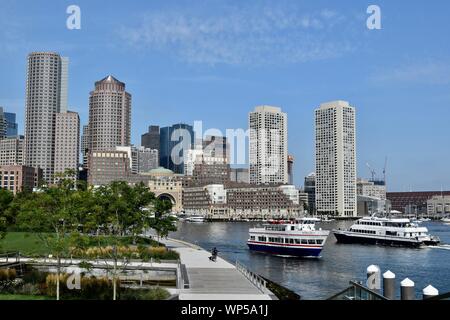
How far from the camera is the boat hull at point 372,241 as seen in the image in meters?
39.7

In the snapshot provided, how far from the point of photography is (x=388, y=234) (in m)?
41.2

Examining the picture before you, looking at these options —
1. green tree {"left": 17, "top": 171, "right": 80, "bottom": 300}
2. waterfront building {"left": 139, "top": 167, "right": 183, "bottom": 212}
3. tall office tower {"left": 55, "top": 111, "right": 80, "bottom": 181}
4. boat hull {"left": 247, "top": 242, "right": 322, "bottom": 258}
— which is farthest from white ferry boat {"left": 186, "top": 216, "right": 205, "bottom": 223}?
tall office tower {"left": 55, "top": 111, "right": 80, "bottom": 181}

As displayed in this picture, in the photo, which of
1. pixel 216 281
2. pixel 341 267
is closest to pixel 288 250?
pixel 341 267

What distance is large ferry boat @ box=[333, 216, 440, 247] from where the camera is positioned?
39.9 meters

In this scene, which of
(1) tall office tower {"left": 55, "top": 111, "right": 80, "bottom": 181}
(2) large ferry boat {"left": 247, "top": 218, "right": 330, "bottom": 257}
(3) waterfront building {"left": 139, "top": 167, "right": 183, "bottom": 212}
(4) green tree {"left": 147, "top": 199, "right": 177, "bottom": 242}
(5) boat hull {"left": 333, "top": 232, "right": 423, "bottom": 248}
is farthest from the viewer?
(5) boat hull {"left": 333, "top": 232, "right": 423, "bottom": 248}

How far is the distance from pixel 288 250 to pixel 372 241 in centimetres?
1334

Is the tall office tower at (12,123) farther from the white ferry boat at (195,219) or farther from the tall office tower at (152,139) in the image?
the white ferry boat at (195,219)

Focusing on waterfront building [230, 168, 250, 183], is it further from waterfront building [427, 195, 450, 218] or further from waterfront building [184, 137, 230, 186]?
waterfront building [427, 195, 450, 218]

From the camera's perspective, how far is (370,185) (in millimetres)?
66000

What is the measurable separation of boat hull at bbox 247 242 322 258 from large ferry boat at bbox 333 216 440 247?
40.6 ft

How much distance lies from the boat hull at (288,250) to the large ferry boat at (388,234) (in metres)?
12.4

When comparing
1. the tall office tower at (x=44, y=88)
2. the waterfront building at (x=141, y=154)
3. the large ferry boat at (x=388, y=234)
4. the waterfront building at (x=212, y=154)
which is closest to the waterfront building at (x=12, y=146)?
the tall office tower at (x=44, y=88)
